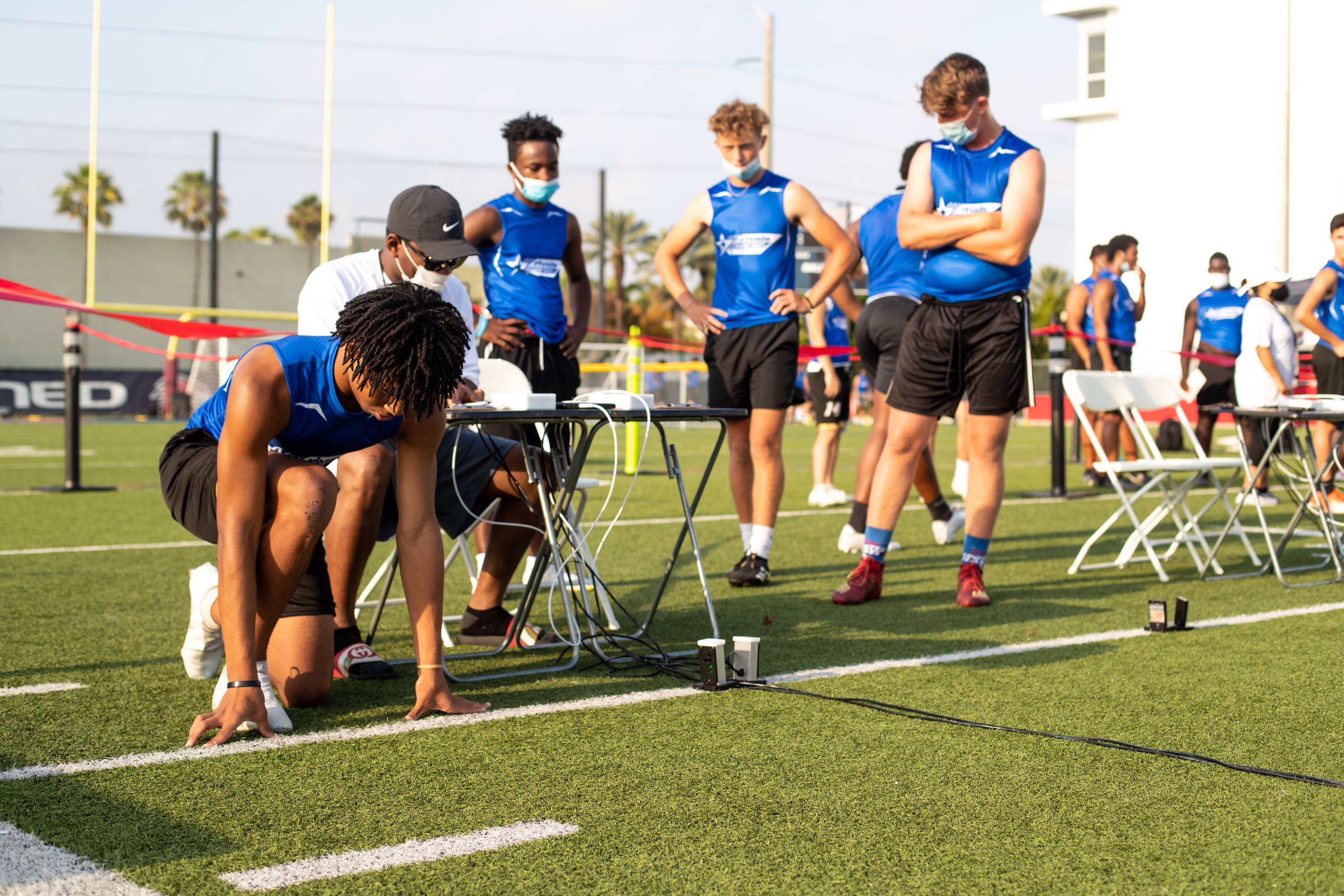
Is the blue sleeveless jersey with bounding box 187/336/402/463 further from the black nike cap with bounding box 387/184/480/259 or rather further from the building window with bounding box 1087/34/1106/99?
the building window with bounding box 1087/34/1106/99

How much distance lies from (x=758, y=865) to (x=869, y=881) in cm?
20

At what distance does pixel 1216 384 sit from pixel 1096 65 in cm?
2728

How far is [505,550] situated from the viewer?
14.6 ft

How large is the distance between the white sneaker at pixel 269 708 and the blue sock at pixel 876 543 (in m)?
2.74

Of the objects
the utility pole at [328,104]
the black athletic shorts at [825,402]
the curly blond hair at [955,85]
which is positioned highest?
the utility pole at [328,104]

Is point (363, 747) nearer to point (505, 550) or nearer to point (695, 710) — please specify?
point (695, 710)

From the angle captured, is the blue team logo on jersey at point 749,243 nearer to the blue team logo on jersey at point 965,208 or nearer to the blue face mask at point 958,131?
the blue team logo on jersey at point 965,208

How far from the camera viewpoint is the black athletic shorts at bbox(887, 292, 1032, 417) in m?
5.32

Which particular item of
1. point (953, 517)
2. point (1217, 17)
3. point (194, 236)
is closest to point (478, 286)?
point (194, 236)

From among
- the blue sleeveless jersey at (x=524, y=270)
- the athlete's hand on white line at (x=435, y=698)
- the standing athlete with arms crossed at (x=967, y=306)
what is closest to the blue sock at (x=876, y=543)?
the standing athlete with arms crossed at (x=967, y=306)

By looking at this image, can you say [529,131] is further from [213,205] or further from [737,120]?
[213,205]

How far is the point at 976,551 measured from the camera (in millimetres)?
5348

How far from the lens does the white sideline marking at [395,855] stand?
222 centimetres

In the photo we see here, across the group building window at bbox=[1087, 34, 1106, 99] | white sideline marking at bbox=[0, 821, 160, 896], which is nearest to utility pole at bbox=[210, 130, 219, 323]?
building window at bbox=[1087, 34, 1106, 99]
